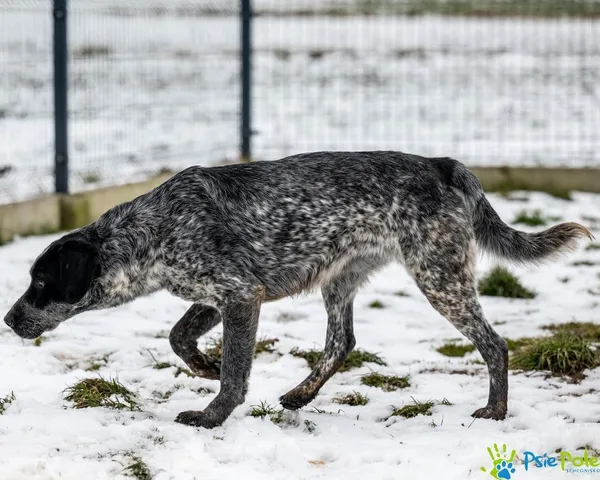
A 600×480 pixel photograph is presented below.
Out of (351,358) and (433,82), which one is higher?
(433,82)

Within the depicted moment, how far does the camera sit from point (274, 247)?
4.79 m

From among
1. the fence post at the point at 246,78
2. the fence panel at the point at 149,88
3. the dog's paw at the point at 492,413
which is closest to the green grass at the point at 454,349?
the dog's paw at the point at 492,413

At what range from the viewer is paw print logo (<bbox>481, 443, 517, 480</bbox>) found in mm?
3914

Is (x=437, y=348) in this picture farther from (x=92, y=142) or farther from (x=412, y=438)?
(x=92, y=142)

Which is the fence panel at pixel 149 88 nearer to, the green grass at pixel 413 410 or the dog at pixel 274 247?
the dog at pixel 274 247

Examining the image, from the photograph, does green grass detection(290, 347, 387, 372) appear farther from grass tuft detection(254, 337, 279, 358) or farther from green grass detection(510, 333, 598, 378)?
green grass detection(510, 333, 598, 378)

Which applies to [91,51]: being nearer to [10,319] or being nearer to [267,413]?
[10,319]

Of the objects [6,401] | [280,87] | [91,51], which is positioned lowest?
[6,401]

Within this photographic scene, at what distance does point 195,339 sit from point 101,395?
510mm

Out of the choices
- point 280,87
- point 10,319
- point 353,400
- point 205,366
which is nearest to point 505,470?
point 353,400

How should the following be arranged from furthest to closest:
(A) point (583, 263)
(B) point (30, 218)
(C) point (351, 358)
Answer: (B) point (30, 218) < (A) point (583, 263) < (C) point (351, 358)

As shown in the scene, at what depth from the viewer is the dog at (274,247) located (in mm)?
4660

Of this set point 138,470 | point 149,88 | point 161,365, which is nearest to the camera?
point 138,470

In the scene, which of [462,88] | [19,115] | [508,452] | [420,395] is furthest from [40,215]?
[462,88]
